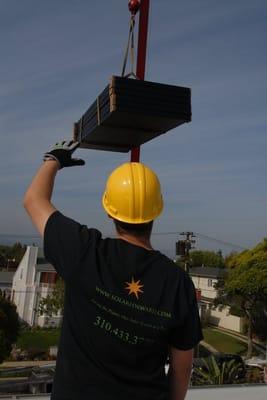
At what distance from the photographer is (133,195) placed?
1676 mm

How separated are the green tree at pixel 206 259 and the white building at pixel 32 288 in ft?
79.2

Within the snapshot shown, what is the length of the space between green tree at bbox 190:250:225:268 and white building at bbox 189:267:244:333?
39.8 ft

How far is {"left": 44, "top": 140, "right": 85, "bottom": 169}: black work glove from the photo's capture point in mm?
1954

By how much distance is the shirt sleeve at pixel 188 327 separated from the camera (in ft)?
5.01

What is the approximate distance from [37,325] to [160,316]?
112 ft

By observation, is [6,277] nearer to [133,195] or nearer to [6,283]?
[6,283]

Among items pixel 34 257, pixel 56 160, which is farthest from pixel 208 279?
pixel 56 160

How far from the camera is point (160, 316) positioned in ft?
4.88

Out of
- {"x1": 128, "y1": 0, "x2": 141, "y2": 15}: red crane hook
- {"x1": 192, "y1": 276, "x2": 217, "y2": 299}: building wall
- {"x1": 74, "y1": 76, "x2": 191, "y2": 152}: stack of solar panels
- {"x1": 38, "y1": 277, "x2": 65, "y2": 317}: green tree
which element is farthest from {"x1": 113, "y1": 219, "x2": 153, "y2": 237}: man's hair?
{"x1": 192, "y1": 276, "x2": 217, "y2": 299}: building wall

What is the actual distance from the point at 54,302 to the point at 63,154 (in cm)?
3085

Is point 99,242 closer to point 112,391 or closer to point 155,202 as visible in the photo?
point 155,202

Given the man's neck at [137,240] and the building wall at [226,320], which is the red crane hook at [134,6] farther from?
the building wall at [226,320]

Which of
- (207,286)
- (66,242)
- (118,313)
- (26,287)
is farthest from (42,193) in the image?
(207,286)

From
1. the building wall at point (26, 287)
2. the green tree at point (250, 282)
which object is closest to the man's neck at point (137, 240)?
the green tree at point (250, 282)
